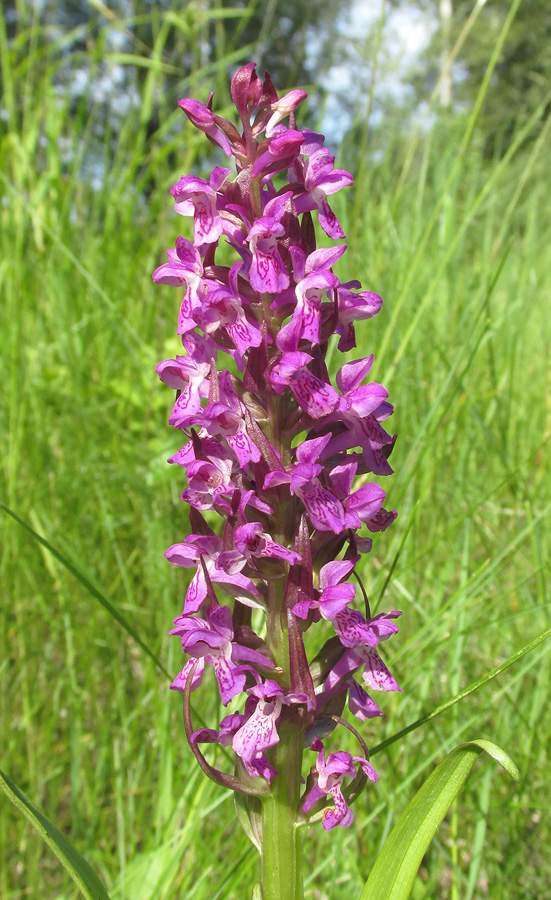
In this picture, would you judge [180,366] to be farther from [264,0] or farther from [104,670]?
[264,0]

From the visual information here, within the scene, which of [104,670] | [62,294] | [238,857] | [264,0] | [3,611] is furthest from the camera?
[264,0]

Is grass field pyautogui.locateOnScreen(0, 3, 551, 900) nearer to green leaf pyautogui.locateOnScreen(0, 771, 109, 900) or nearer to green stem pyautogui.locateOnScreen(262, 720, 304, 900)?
green stem pyautogui.locateOnScreen(262, 720, 304, 900)

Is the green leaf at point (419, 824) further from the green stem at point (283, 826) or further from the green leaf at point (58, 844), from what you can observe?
the green leaf at point (58, 844)

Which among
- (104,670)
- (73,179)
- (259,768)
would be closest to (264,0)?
(73,179)

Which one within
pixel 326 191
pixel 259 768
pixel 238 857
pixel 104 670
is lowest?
pixel 104 670

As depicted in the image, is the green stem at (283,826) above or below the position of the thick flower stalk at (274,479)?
below

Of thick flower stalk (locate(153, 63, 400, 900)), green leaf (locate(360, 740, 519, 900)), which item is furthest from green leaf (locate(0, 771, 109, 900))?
green leaf (locate(360, 740, 519, 900))

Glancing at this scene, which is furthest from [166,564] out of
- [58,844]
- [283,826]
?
[58,844]

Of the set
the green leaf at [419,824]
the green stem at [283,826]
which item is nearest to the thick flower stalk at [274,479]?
the green stem at [283,826]
